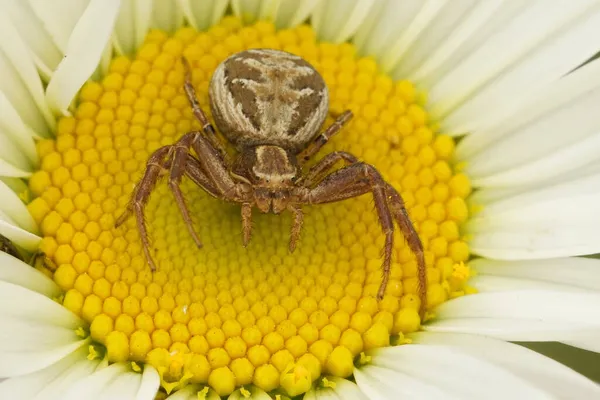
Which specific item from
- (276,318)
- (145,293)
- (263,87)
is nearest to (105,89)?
(263,87)

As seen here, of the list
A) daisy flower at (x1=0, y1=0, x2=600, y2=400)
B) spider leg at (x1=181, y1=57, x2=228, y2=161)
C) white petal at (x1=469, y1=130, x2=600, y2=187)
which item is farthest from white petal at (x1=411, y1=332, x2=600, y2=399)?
spider leg at (x1=181, y1=57, x2=228, y2=161)

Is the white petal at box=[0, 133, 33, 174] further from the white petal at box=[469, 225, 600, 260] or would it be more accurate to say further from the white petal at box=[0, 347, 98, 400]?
the white petal at box=[469, 225, 600, 260]

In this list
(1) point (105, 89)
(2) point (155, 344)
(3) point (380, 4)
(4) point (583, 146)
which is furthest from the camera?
(3) point (380, 4)

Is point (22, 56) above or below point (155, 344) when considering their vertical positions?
above

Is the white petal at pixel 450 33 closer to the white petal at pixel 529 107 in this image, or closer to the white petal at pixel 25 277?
the white petal at pixel 529 107

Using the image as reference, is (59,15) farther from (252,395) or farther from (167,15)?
(252,395)

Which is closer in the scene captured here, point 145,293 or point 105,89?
point 145,293

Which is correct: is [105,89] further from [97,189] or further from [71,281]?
[71,281]
